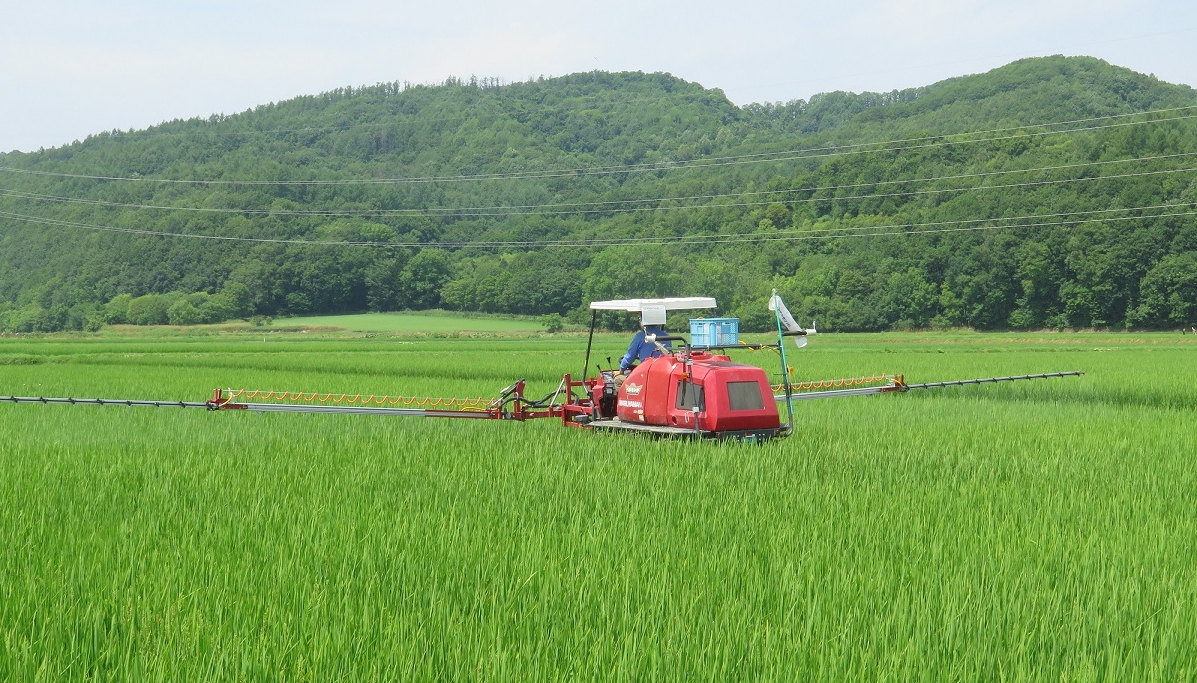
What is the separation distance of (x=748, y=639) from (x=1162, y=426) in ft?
37.3

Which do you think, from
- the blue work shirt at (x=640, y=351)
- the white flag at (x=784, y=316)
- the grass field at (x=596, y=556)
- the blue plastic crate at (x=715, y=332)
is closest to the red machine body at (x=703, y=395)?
the blue plastic crate at (x=715, y=332)

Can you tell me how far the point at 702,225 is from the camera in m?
70.1

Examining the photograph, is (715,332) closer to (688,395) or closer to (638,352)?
(688,395)

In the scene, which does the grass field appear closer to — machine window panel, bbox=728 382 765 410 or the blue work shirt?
machine window panel, bbox=728 382 765 410

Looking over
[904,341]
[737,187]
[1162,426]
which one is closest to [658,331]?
[1162,426]

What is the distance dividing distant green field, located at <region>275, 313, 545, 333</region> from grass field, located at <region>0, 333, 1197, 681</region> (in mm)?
52138

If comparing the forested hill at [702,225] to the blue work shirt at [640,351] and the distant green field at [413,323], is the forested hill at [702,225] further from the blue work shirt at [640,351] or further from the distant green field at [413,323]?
the blue work shirt at [640,351]

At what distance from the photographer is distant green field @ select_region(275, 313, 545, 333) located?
6525 cm

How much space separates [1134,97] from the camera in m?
104

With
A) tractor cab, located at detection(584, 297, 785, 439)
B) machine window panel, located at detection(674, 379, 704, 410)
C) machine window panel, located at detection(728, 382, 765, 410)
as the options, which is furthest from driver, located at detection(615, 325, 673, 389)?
machine window panel, located at detection(728, 382, 765, 410)

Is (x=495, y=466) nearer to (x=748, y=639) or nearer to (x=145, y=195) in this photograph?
(x=748, y=639)

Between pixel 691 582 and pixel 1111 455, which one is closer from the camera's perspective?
pixel 691 582

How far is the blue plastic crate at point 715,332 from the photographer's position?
11.9 meters

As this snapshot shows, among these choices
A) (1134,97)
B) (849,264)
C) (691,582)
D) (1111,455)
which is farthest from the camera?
(1134,97)
